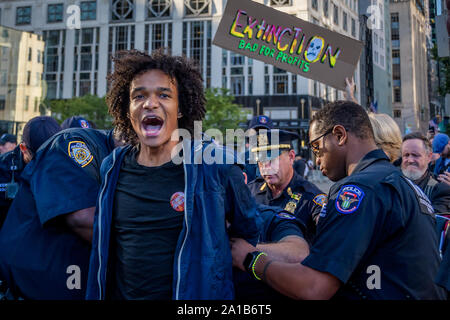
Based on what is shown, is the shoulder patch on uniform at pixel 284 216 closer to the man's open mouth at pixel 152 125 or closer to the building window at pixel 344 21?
the man's open mouth at pixel 152 125

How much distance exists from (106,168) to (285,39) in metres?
3.22

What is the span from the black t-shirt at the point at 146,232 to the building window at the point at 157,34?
52.1 m

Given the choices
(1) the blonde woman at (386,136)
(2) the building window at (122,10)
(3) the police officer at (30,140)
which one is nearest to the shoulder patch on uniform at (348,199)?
(1) the blonde woman at (386,136)

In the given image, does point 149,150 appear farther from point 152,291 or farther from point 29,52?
point 29,52

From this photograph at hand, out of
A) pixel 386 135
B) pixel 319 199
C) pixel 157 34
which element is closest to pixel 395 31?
pixel 157 34

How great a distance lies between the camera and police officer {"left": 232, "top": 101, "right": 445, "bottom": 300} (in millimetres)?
1957

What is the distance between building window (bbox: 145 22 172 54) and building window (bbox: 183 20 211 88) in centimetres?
213

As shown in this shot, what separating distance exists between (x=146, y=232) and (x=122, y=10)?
56031mm

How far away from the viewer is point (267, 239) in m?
2.41

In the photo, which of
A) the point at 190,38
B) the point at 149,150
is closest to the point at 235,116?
the point at 190,38

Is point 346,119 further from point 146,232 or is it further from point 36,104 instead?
point 36,104

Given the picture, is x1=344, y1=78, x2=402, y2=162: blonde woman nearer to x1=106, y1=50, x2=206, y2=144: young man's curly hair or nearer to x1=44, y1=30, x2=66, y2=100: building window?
x1=106, y1=50, x2=206, y2=144: young man's curly hair

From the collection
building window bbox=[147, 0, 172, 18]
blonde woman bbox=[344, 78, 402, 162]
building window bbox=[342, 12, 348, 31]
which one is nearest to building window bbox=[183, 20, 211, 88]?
building window bbox=[147, 0, 172, 18]

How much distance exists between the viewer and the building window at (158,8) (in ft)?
169
